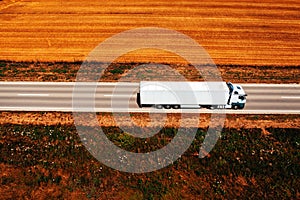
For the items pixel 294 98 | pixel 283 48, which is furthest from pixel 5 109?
pixel 283 48

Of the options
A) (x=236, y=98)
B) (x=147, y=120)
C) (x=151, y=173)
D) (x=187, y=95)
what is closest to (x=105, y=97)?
(x=147, y=120)

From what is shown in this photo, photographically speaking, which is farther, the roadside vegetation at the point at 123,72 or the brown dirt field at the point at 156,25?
the brown dirt field at the point at 156,25

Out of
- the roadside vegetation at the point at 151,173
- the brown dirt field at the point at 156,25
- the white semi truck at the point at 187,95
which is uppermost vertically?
the brown dirt field at the point at 156,25

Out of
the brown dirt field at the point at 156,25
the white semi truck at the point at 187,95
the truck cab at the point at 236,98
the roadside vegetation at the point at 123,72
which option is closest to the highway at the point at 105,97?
the truck cab at the point at 236,98

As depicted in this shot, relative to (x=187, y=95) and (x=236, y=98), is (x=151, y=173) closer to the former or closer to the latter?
(x=187, y=95)

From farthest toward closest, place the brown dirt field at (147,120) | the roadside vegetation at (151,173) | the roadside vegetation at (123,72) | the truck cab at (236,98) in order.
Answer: the roadside vegetation at (123,72) < the truck cab at (236,98) < the brown dirt field at (147,120) < the roadside vegetation at (151,173)

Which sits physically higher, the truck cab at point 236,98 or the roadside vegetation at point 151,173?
the truck cab at point 236,98

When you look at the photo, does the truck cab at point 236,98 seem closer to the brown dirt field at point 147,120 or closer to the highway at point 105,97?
the highway at point 105,97

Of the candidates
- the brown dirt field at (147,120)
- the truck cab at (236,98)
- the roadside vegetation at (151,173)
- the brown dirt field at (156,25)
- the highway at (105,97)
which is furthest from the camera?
the brown dirt field at (156,25)
